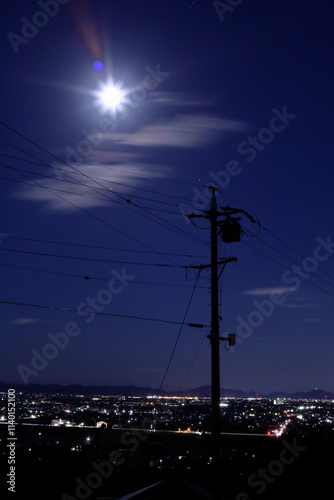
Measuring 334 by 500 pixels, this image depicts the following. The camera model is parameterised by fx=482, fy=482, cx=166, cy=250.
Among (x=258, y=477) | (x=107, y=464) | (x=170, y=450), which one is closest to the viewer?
(x=258, y=477)

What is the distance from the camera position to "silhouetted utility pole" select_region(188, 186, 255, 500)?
55.0ft

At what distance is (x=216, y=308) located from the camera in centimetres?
1816

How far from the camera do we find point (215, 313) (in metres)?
18.1

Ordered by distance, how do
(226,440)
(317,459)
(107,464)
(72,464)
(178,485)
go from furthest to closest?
(226,440), (107,464), (72,464), (317,459), (178,485)

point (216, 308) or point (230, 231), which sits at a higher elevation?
point (230, 231)

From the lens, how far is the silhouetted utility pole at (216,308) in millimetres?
16766

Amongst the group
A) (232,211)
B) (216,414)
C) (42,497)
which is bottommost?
(42,497)

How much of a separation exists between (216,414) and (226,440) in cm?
5703

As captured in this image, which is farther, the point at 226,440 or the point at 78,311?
the point at 226,440

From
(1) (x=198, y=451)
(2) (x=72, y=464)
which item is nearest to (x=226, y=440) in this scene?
(1) (x=198, y=451)

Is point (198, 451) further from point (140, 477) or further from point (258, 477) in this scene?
point (258, 477)

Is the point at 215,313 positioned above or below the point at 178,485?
above

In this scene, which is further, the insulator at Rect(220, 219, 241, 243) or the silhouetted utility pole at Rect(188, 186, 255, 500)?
the insulator at Rect(220, 219, 241, 243)

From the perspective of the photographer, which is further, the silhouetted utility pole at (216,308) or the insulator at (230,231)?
the insulator at (230,231)
